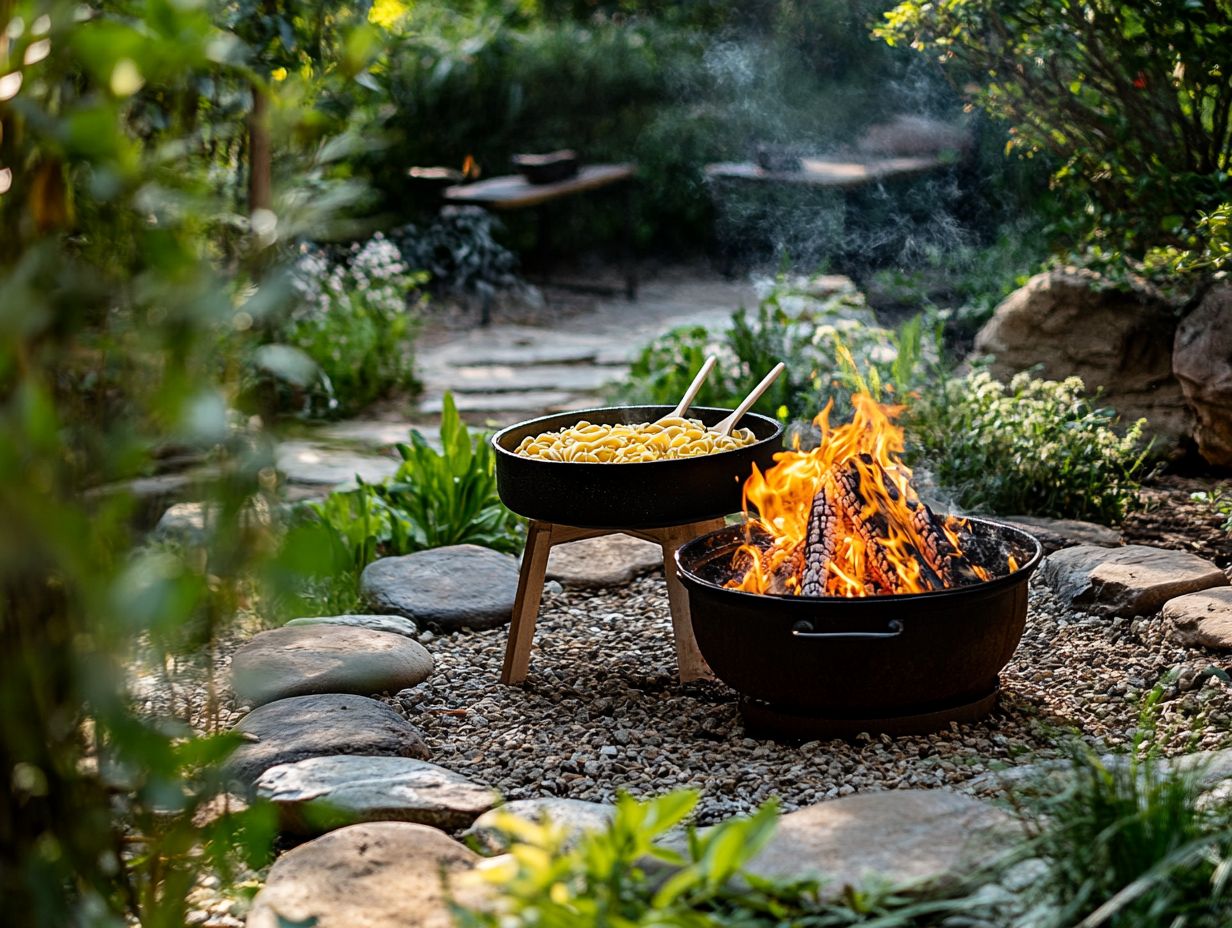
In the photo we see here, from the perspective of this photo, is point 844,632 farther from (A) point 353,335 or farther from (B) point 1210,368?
(A) point 353,335

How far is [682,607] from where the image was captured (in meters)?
3.89

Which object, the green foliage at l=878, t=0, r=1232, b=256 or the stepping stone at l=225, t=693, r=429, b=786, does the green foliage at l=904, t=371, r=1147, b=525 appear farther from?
the stepping stone at l=225, t=693, r=429, b=786

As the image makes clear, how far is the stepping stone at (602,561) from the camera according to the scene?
4.95 meters

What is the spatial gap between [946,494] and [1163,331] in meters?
1.53

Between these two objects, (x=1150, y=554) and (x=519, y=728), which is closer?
(x=519, y=728)

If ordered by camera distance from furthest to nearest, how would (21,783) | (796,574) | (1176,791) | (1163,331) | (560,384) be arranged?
(560,384) → (1163,331) → (796,574) → (1176,791) → (21,783)

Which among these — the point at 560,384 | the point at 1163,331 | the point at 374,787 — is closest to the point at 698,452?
the point at 374,787

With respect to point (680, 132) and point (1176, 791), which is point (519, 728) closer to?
point (1176, 791)

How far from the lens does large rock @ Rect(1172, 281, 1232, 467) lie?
5172 mm

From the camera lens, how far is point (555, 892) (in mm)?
1958

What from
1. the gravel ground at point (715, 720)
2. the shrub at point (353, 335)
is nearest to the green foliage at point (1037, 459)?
the gravel ground at point (715, 720)

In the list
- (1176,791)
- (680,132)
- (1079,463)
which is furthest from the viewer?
(680,132)

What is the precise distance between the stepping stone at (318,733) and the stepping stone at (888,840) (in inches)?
→ 45.3

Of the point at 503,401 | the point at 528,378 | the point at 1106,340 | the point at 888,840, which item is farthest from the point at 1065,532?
the point at 528,378
